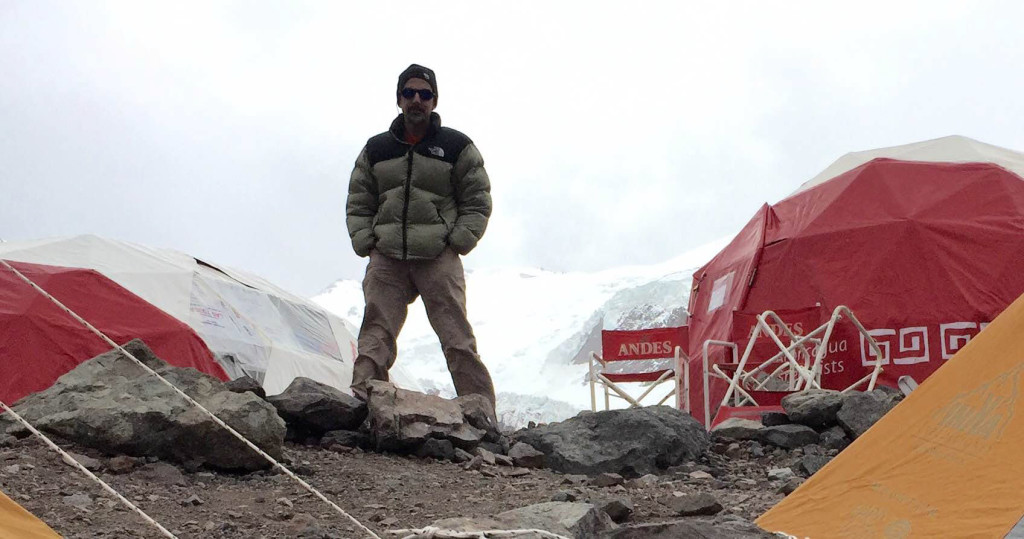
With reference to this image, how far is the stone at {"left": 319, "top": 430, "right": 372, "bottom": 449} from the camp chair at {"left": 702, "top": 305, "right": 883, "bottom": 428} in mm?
2465

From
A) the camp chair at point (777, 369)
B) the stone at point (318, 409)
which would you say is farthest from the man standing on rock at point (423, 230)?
the camp chair at point (777, 369)

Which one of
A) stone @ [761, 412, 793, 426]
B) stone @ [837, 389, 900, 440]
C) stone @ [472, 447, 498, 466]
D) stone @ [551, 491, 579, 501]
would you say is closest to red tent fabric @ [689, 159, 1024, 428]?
stone @ [761, 412, 793, 426]

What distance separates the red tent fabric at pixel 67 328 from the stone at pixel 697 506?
220 inches

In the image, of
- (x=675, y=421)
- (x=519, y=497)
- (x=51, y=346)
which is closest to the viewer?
(x=519, y=497)

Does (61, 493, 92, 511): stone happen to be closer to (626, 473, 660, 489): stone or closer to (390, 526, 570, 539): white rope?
(390, 526, 570, 539): white rope

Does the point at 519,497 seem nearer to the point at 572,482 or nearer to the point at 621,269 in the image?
the point at 572,482

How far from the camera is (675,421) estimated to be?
17.6 ft

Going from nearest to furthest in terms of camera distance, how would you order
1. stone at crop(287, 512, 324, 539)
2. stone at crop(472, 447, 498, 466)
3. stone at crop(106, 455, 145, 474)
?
stone at crop(287, 512, 324, 539) → stone at crop(106, 455, 145, 474) → stone at crop(472, 447, 498, 466)

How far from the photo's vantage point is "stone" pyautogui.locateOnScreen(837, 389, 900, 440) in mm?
5508

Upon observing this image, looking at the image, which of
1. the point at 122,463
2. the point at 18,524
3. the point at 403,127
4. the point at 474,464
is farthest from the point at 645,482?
the point at 18,524

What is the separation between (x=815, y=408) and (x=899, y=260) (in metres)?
3.65

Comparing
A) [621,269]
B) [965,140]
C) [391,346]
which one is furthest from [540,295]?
[391,346]

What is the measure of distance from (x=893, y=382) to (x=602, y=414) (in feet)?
13.2

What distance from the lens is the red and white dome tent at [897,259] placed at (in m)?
8.61
